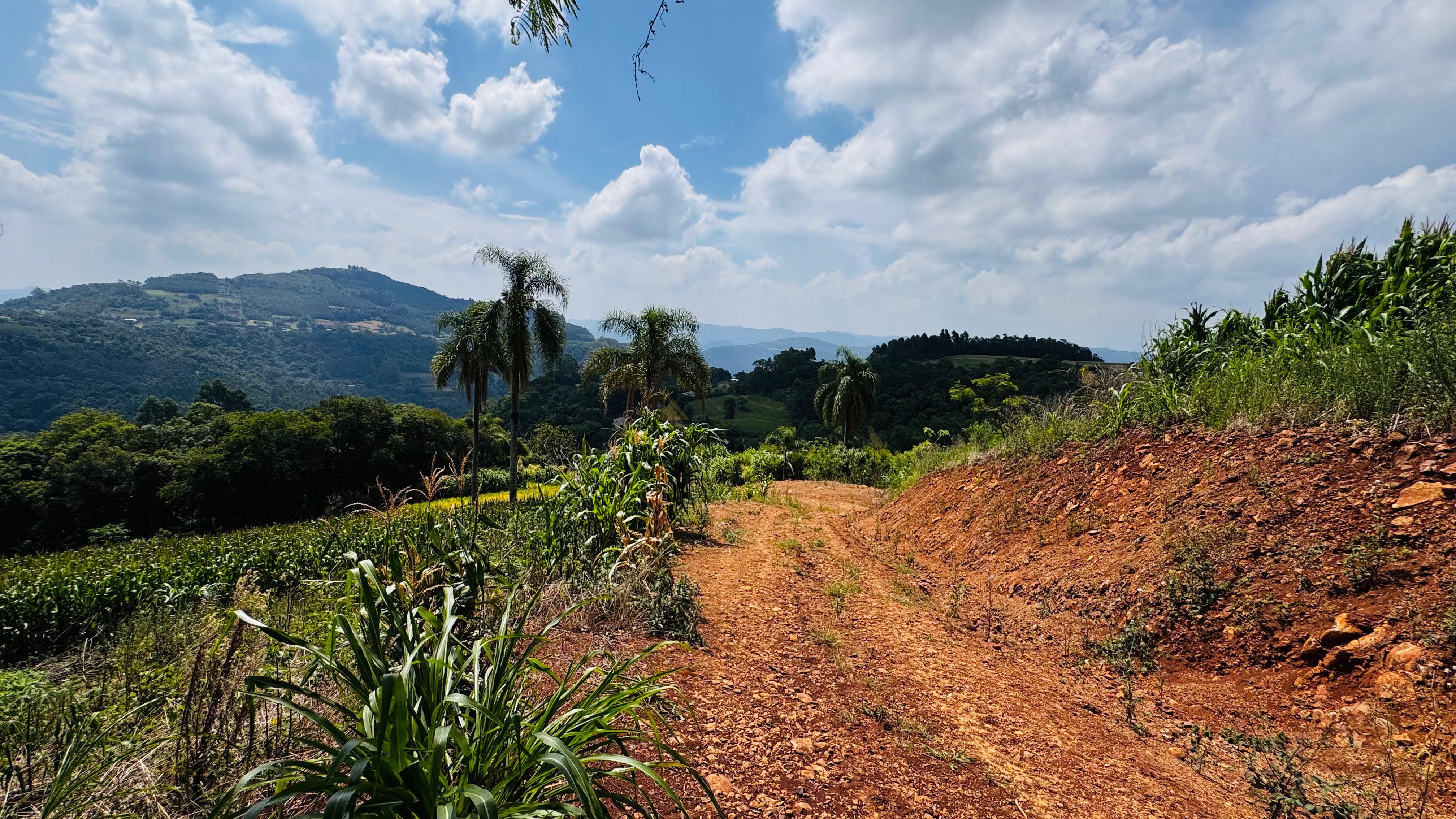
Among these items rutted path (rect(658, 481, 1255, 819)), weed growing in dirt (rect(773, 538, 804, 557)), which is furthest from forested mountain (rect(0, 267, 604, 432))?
rutted path (rect(658, 481, 1255, 819))

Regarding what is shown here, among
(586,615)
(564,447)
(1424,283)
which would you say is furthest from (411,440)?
(1424,283)

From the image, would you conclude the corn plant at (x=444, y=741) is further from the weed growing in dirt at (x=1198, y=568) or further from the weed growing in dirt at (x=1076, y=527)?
the weed growing in dirt at (x=1076, y=527)

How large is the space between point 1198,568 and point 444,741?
4.65 m

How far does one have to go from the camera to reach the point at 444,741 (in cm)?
131

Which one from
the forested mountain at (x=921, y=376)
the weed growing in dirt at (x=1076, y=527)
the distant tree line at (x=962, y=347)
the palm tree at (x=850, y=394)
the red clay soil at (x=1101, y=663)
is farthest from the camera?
the distant tree line at (x=962, y=347)

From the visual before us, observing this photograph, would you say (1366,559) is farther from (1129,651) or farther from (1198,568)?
(1129,651)

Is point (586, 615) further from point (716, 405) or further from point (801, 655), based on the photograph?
point (716, 405)

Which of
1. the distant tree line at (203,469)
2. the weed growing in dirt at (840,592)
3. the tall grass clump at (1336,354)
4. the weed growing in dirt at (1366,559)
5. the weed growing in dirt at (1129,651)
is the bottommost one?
the distant tree line at (203,469)

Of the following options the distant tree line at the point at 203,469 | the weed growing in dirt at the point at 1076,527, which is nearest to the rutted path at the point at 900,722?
the weed growing in dirt at the point at 1076,527

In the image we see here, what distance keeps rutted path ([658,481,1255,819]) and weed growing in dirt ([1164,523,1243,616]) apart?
0.84 meters

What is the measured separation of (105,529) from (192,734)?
41452 mm

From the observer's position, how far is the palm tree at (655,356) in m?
16.7

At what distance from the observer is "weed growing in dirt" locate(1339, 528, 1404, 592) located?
125 inches

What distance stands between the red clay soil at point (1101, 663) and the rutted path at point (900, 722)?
1 centimetres
